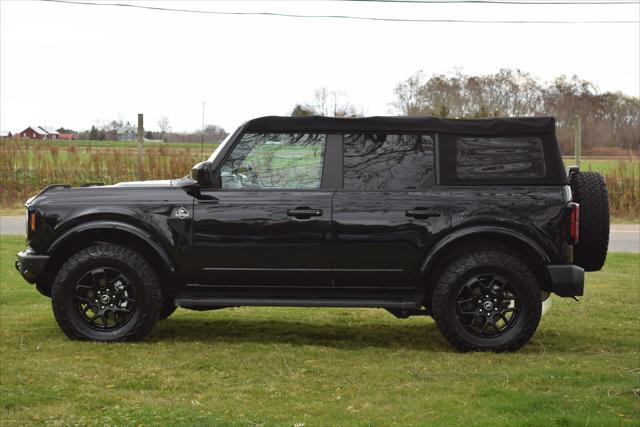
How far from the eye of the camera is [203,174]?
7156mm

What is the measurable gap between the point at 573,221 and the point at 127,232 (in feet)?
11.2

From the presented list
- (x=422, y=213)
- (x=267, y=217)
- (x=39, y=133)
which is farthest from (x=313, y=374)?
(x=39, y=133)

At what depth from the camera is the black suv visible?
703cm

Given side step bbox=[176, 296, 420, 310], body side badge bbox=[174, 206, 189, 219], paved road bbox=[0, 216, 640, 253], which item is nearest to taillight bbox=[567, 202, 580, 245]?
side step bbox=[176, 296, 420, 310]

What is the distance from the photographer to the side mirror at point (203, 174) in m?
7.13

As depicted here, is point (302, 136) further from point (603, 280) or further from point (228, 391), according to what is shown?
point (603, 280)

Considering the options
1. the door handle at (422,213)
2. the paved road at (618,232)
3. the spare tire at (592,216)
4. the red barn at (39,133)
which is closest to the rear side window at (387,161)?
the door handle at (422,213)

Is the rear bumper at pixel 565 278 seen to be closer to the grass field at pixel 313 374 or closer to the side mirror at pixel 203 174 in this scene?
the grass field at pixel 313 374

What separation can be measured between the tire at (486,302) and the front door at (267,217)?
945 millimetres

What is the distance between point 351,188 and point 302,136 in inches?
22.6

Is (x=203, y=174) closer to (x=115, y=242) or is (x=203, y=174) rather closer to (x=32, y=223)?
(x=115, y=242)

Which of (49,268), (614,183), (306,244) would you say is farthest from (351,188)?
(614,183)

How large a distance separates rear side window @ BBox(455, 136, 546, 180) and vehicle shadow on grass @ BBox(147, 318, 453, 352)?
1.42 m

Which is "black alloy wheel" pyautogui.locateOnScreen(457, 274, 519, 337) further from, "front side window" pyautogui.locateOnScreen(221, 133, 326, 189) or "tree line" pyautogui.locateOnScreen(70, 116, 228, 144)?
"tree line" pyautogui.locateOnScreen(70, 116, 228, 144)
